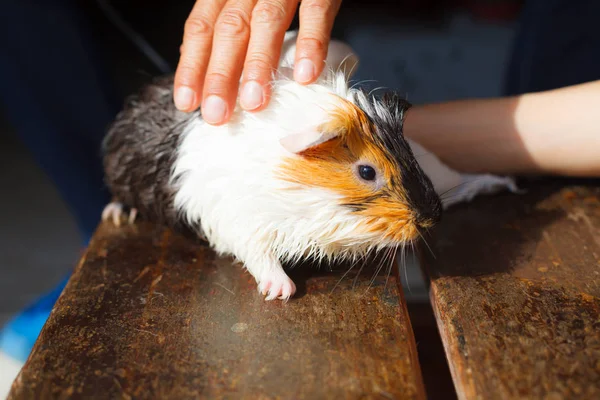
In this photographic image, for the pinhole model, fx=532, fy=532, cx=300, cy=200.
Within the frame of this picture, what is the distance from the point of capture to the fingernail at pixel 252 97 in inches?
41.2

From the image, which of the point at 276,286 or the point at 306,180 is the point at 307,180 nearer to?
the point at 306,180

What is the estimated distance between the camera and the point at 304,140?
98 centimetres

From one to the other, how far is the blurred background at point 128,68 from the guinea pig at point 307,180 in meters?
1.15

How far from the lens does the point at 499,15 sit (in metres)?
3.85

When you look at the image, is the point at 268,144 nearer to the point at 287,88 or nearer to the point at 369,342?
the point at 287,88

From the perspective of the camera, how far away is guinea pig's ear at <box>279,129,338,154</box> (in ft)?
3.21

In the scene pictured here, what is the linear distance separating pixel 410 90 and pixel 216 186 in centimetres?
249

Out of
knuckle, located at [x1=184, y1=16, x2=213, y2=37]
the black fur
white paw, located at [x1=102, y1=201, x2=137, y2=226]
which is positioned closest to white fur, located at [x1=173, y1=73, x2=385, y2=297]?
the black fur

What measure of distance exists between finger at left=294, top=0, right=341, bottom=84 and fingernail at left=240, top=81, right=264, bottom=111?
8 cm

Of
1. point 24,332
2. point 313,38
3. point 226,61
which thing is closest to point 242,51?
point 226,61

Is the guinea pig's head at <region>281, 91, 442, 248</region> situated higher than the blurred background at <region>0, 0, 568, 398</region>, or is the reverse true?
the guinea pig's head at <region>281, 91, 442, 248</region>

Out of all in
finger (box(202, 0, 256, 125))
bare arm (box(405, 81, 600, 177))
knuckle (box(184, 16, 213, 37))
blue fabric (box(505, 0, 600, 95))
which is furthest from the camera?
blue fabric (box(505, 0, 600, 95))

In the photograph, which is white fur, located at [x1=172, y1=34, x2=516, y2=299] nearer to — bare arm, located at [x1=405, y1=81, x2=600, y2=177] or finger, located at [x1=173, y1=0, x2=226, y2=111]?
finger, located at [x1=173, y1=0, x2=226, y2=111]

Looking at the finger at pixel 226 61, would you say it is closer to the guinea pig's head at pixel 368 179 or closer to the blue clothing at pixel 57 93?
the guinea pig's head at pixel 368 179
